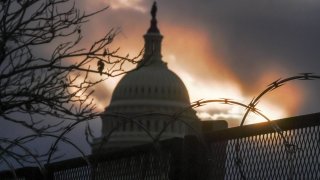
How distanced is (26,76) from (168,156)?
95.1 inches

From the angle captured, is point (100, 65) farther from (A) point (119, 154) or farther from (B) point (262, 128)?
(A) point (119, 154)

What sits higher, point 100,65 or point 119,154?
point 119,154

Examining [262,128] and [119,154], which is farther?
[119,154]

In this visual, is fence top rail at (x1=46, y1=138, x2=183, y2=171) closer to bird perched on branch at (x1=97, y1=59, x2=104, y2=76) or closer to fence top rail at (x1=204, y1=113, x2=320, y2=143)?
fence top rail at (x1=204, y1=113, x2=320, y2=143)

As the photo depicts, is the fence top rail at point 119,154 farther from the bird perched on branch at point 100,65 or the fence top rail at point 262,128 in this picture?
the bird perched on branch at point 100,65

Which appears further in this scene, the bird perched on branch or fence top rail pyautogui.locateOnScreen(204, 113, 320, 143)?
the bird perched on branch

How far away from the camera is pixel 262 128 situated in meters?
11.5

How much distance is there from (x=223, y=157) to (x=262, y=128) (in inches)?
28.8

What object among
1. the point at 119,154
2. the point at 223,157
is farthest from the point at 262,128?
the point at 119,154

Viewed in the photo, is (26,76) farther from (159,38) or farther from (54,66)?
(159,38)

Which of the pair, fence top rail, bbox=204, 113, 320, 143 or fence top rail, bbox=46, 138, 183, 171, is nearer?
fence top rail, bbox=204, 113, 320, 143

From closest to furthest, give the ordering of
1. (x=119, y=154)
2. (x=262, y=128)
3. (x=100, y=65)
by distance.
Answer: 1. (x=100, y=65)
2. (x=262, y=128)
3. (x=119, y=154)

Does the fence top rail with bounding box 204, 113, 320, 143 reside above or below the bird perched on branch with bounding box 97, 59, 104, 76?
below

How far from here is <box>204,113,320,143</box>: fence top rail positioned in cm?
1079
